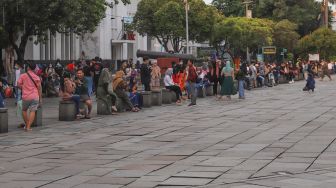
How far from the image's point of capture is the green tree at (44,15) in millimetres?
26859

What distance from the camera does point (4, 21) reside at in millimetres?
28266

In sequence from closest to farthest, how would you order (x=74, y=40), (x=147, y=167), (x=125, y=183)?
(x=125, y=183), (x=147, y=167), (x=74, y=40)

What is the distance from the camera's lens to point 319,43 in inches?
2643

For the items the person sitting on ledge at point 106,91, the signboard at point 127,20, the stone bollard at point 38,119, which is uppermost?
the signboard at point 127,20

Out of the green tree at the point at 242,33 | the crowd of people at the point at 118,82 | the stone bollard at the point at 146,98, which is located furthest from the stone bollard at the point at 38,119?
the green tree at the point at 242,33

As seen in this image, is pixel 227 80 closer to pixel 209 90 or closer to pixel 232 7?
pixel 209 90

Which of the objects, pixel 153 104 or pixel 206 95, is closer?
pixel 153 104

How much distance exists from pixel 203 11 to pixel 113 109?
41.4 m

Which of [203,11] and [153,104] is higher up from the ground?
[203,11]

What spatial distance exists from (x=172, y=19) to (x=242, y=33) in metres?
6.31

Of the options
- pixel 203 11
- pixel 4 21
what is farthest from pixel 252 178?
pixel 203 11

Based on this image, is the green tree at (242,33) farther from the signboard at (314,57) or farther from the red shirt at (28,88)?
the red shirt at (28,88)

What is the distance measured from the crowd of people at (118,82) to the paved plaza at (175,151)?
0.85 meters

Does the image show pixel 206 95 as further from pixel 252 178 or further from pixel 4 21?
pixel 252 178
